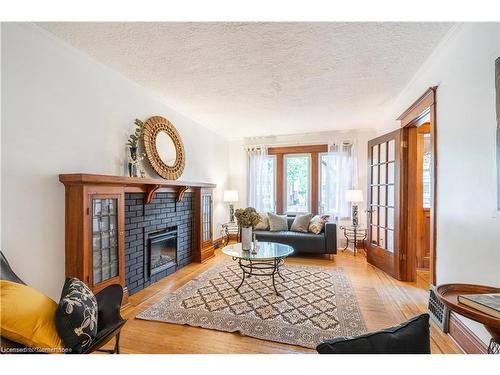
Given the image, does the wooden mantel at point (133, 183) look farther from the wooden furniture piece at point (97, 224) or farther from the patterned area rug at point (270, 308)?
the patterned area rug at point (270, 308)

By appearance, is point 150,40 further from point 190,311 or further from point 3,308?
point 190,311

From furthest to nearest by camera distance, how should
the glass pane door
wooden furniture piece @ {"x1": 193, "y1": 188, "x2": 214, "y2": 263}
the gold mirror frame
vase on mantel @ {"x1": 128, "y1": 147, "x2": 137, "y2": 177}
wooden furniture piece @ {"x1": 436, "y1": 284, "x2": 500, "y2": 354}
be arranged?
wooden furniture piece @ {"x1": 193, "y1": 188, "x2": 214, "y2": 263}, the glass pane door, the gold mirror frame, vase on mantel @ {"x1": 128, "y1": 147, "x2": 137, "y2": 177}, wooden furniture piece @ {"x1": 436, "y1": 284, "x2": 500, "y2": 354}

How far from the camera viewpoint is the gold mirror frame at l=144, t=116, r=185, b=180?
9.94ft

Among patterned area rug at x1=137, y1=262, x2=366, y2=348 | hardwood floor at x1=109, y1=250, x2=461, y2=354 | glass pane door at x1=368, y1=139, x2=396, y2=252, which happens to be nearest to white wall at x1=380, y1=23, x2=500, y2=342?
hardwood floor at x1=109, y1=250, x2=461, y2=354

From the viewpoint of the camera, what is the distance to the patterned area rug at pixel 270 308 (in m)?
2.03

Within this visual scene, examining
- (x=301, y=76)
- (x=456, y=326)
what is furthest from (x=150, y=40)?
(x=456, y=326)

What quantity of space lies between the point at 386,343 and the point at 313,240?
3638 mm

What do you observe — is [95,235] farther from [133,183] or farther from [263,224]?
[263,224]

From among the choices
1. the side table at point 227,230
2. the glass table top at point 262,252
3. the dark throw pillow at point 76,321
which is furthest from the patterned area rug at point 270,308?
the side table at point 227,230

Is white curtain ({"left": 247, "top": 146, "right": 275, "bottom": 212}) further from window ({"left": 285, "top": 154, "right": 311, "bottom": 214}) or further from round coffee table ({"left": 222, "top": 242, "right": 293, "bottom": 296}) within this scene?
round coffee table ({"left": 222, "top": 242, "right": 293, "bottom": 296})

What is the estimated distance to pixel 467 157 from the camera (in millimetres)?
1760

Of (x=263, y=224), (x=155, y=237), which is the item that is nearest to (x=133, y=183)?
(x=155, y=237)

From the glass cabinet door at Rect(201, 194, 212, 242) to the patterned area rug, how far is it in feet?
3.54

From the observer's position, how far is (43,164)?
1.92m
